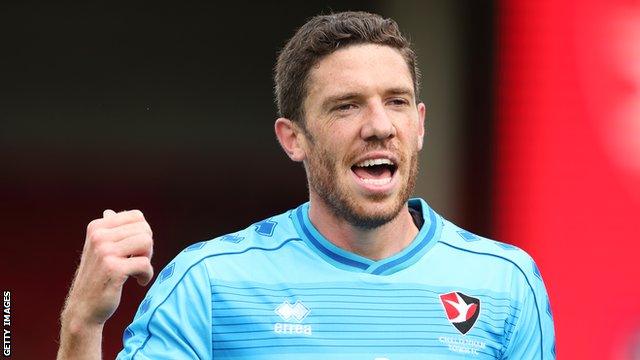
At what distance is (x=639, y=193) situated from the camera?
3498 mm

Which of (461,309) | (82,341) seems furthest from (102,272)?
(461,309)

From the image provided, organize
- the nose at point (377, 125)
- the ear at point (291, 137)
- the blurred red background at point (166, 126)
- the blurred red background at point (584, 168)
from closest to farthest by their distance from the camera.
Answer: the nose at point (377, 125) < the ear at point (291, 137) < the blurred red background at point (584, 168) < the blurred red background at point (166, 126)

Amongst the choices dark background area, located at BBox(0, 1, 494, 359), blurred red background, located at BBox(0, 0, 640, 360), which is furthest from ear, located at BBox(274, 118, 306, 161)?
dark background area, located at BBox(0, 1, 494, 359)

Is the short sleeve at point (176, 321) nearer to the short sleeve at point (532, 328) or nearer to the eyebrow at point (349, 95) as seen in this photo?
the eyebrow at point (349, 95)

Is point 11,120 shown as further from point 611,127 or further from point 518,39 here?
point 611,127

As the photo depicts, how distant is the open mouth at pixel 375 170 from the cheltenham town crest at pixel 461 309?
0.94 feet

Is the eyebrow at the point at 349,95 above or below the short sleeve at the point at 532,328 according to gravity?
above

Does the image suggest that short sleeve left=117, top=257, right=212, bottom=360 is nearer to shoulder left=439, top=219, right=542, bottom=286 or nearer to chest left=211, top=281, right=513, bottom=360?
chest left=211, top=281, right=513, bottom=360

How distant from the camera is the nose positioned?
2363mm

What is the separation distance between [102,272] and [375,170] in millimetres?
680

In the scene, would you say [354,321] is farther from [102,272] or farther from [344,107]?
[102,272]

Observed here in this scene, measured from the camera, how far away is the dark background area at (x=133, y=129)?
424cm

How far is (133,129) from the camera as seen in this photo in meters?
4.34

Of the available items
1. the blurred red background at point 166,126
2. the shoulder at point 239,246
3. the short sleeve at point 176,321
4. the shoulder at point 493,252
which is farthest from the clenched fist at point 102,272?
the blurred red background at point 166,126
